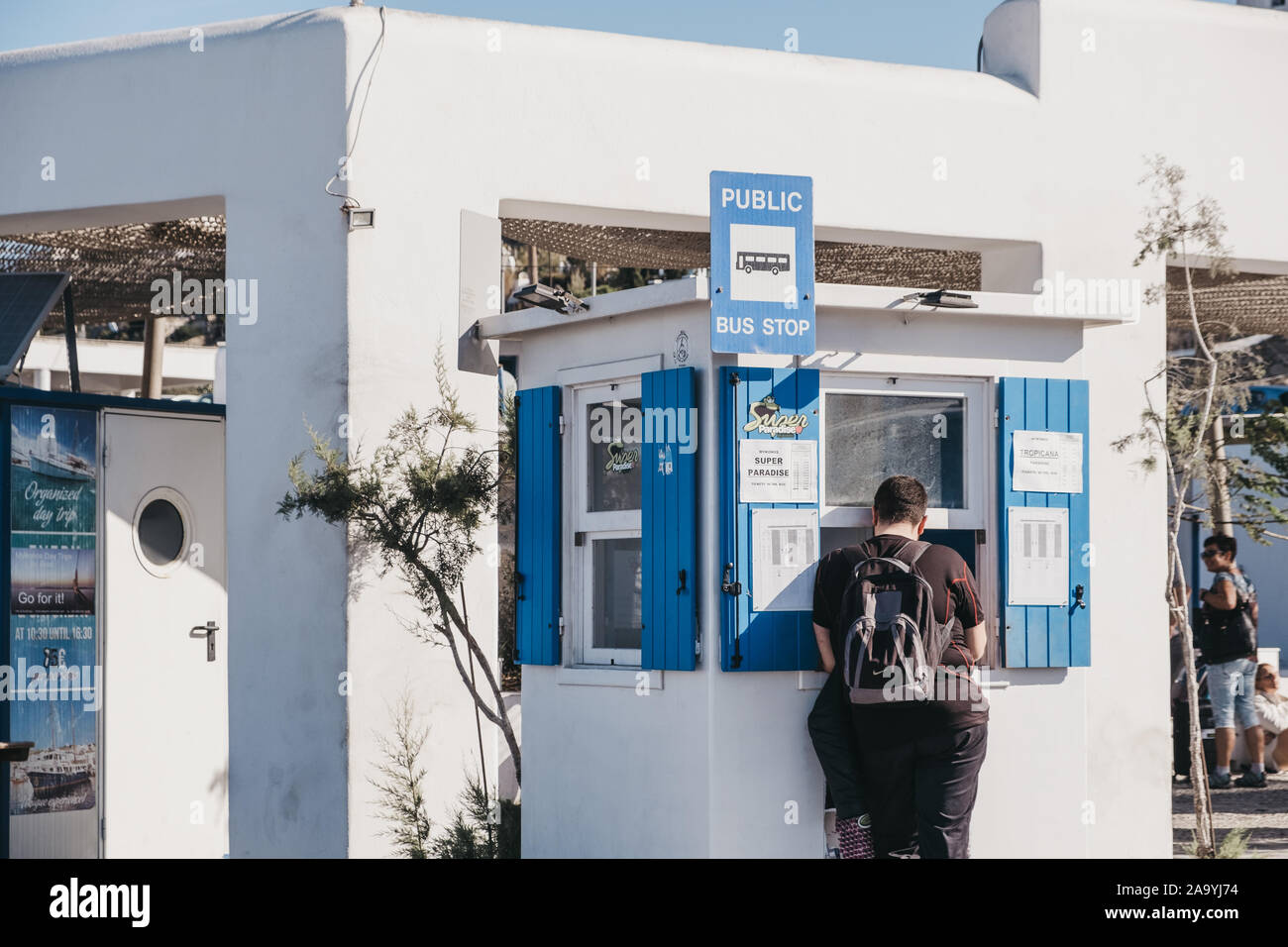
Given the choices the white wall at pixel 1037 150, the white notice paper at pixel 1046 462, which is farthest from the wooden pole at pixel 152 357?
the white notice paper at pixel 1046 462

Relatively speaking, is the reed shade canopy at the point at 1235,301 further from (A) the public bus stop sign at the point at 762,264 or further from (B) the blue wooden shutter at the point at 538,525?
(B) the blue wooden shutter at the point at 538,525

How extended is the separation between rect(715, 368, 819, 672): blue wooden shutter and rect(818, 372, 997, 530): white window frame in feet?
1.00

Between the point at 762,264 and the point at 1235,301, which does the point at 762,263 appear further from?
the point at 1235,301

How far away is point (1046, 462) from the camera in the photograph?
6.86 metres

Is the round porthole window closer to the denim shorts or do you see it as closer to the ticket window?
the ticket window

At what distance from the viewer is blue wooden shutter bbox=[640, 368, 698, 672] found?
640 cm

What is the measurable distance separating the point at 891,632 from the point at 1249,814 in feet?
18.7

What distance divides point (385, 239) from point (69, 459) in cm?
225

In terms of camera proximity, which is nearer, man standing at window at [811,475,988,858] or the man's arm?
man standing at window at [811,475,988,858]

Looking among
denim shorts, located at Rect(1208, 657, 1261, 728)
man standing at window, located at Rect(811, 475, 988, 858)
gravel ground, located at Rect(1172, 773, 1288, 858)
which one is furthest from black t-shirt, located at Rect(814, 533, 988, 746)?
denim shorts, located at Rect(1208, 657, 1261, 728)

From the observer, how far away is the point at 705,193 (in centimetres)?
893
